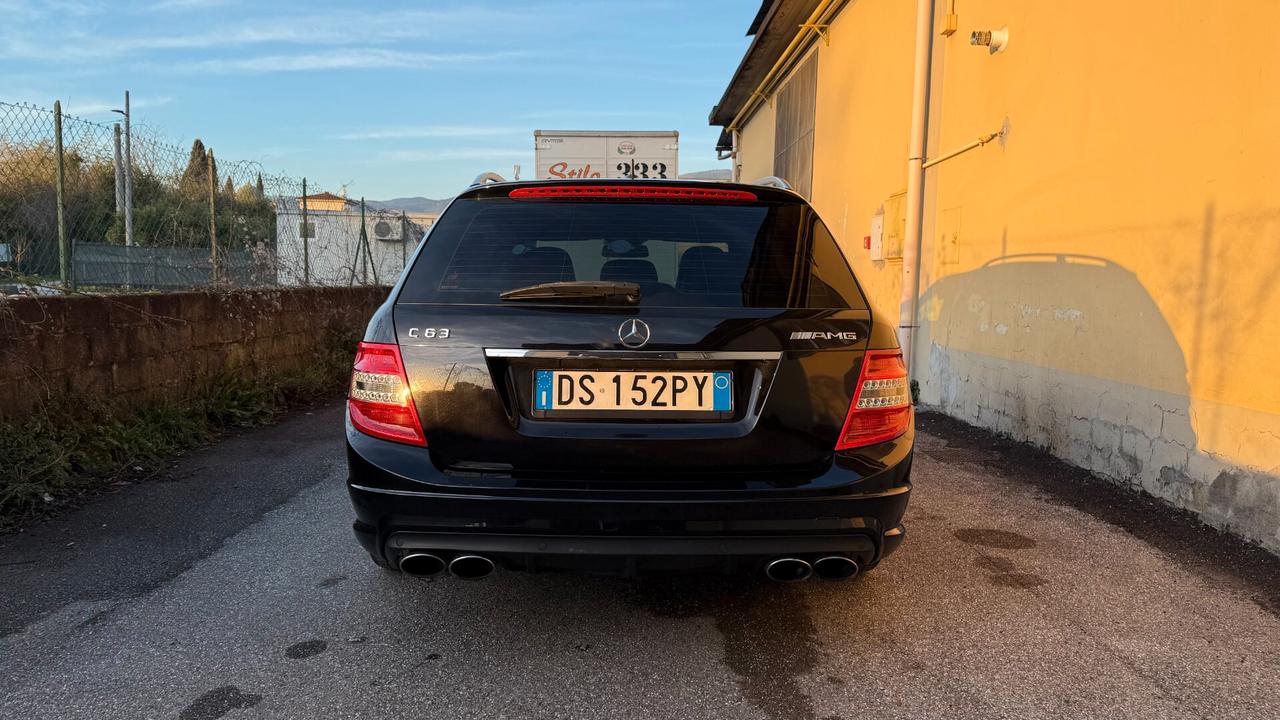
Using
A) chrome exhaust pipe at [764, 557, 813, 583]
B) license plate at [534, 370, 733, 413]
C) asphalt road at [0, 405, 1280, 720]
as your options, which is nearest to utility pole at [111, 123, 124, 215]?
asphalt road at [0, 405, 1280, 720]

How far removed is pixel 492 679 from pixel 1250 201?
3790 millimetres

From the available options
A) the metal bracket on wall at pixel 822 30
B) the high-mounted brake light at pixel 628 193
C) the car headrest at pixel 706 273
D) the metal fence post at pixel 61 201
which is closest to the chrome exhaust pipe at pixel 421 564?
the car headrest at pixel 706 273

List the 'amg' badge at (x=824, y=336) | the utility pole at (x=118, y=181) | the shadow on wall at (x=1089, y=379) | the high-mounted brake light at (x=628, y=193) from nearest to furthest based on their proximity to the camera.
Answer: the 'amg' badge at (x=824, y=336), the high-mounted brake light at (x=628, y=193), the shadow on wall at (x=1089, y=379), the utility pole at (x=118, y=181)

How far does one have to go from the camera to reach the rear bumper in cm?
240

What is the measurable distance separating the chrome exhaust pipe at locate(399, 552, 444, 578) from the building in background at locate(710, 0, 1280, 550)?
3494 mm

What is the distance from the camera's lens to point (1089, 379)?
16.5ft

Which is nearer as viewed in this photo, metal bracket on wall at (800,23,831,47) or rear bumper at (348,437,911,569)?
rear bumper at (348,437,911,569)

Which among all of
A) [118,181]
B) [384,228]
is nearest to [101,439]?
[118,181]

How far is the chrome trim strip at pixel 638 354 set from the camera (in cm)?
243

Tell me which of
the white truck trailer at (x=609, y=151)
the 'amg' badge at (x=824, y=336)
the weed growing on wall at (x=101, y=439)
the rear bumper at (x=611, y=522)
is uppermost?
the white truck trailer at (x=609, y=151)

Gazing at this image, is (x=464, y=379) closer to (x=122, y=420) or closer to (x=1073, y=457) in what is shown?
(x=122, y=420)

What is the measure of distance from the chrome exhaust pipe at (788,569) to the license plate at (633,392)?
1.58 feet

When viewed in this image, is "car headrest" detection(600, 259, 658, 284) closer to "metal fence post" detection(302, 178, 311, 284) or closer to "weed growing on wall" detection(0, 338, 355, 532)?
"weed growing on wall" detection(0, 338, 355, 532)

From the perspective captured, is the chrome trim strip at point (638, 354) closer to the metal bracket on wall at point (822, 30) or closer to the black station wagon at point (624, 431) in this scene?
the black station wagon at point (624, 431)
